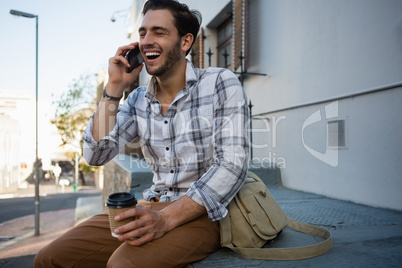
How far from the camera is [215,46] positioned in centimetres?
833

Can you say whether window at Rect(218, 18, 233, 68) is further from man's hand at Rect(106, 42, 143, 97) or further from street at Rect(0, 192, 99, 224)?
street at Rect(0, 192, 99, 224)

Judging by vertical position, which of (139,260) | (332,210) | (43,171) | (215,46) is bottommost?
(43,171)

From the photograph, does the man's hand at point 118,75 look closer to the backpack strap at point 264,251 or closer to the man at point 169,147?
the man at point 169,147

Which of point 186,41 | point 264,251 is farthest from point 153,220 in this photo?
point 186,41

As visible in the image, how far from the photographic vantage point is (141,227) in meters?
1.40

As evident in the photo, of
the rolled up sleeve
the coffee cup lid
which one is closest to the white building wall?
the rolled up sleeve

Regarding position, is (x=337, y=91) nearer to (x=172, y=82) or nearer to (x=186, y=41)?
A: (x=186, y=41)

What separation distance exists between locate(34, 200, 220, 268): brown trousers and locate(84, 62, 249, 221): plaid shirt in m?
0.14

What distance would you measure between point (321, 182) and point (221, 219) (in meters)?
2.68

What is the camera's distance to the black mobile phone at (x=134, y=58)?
200 centimetres

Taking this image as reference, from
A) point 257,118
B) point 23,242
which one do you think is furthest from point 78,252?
point 23,242

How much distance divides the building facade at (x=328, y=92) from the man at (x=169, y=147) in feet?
6.64

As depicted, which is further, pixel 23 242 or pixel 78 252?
pixel 23 242

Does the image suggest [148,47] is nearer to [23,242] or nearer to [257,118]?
[257,118]
